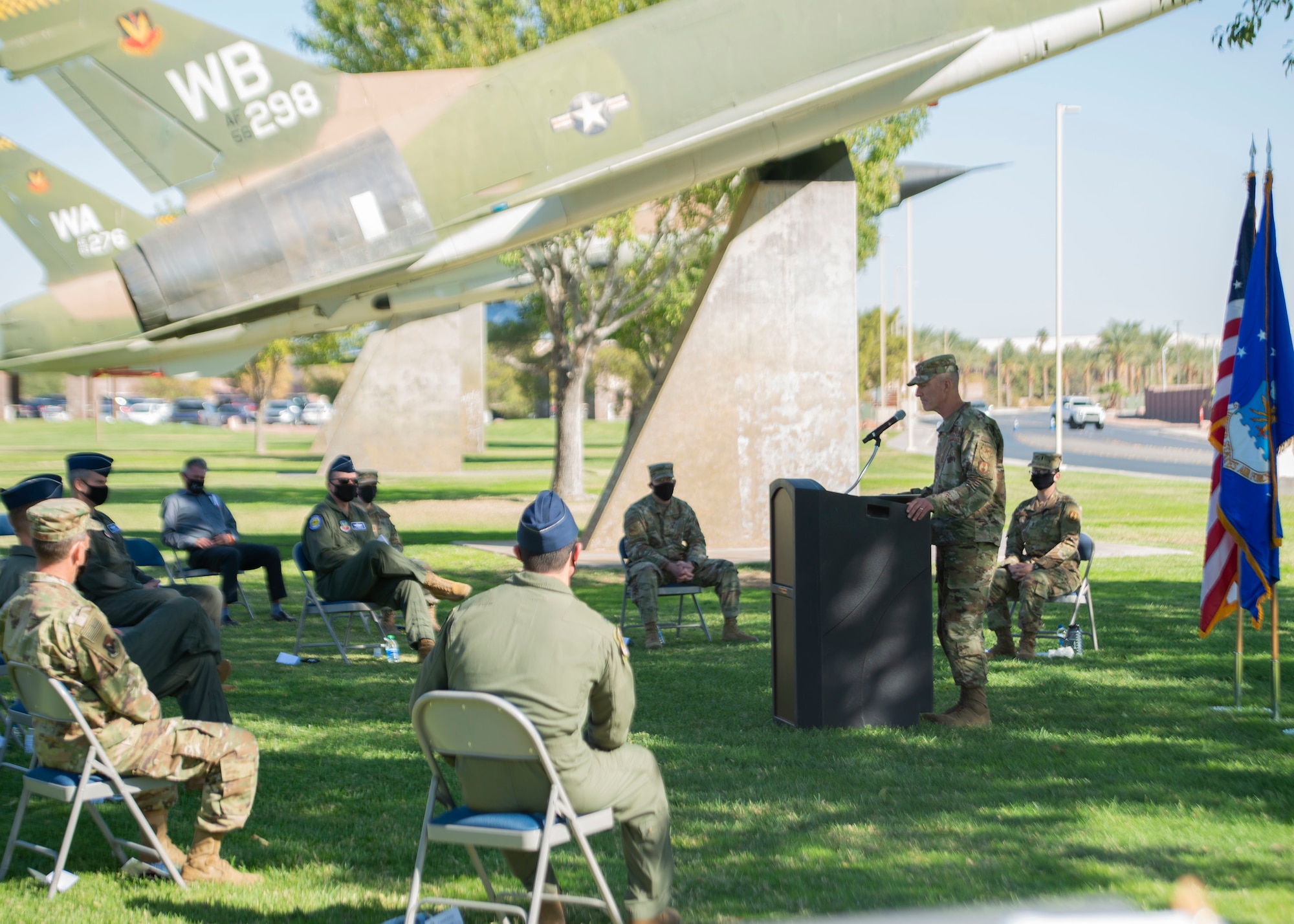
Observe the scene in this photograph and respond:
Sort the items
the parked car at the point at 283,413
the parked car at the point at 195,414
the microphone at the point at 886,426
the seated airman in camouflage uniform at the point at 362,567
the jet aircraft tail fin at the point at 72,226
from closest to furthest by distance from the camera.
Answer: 1. the microphone at the point at 886,426
2. the seated airman in camouflage uniform at the point at 362,567
3. the jet aircraft tail fin at the point at 72,226
4. the parked car at the point at 195,414
5. the parked car at the point at 283,413

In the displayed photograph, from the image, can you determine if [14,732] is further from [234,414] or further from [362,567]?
[234,414]

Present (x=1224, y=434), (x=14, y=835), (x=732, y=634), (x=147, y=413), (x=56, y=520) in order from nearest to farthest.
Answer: (x=56, y=520) → (x=14, y=835) → (x=1224, y=434) → (x=732, y=634) → (x=147, y=413)

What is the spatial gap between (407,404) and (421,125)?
80.3 ft


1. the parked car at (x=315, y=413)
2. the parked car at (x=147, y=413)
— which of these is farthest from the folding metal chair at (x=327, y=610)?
the parked car at (x=315, y=413)

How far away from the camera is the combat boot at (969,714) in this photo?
22.3ft

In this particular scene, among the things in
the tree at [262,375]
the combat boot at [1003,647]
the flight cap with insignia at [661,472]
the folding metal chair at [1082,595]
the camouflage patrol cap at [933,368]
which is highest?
the tree at [262,375]

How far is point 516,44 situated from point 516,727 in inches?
790

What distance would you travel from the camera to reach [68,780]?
4266 mm

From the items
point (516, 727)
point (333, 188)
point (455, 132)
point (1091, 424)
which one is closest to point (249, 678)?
point (516, 727)

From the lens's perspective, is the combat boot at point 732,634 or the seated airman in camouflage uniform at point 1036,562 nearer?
the seated airman in camouflage uniform at point 1036,562

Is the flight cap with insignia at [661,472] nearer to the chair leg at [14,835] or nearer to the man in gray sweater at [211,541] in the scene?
the man in gray sweater at [211,541]

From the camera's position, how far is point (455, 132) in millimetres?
13906

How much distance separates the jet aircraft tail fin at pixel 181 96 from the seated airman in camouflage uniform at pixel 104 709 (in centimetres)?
1047

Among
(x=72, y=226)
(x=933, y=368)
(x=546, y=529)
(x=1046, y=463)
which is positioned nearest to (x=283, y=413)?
(x=72, y=226)
